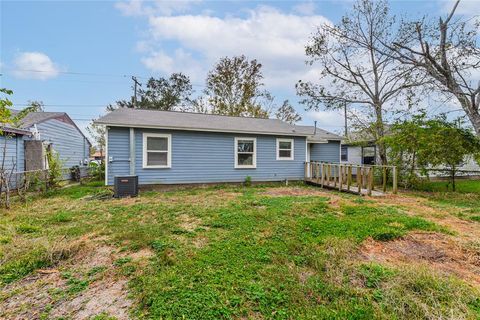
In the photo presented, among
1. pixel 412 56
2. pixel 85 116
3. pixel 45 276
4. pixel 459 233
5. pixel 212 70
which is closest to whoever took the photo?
pixel 45 276

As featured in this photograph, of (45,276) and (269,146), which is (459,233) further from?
→ (269,146)

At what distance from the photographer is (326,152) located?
543 inches

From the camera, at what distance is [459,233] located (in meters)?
4.19

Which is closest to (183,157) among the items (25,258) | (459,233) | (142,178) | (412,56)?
(142,178)

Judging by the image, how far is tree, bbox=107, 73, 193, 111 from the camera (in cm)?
2602

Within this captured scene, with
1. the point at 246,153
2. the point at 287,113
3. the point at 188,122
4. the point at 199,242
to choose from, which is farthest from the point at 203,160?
the point at 287,113

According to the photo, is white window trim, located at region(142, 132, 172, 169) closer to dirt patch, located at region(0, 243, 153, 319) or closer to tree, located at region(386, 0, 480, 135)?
dirt patch, located at region(0, 243, 153, 319)

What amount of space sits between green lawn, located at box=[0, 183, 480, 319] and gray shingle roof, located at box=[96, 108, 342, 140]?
181 inches

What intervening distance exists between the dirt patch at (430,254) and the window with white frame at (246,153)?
7.37 metres

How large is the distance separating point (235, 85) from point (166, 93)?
941cm

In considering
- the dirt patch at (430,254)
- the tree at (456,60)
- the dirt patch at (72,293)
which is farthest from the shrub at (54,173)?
the tree at (456,60)

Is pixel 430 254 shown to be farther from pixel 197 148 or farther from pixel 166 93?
pixel 166 93

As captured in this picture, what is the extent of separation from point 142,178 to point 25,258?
Result: 20.3 ft

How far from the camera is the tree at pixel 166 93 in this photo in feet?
85.4
